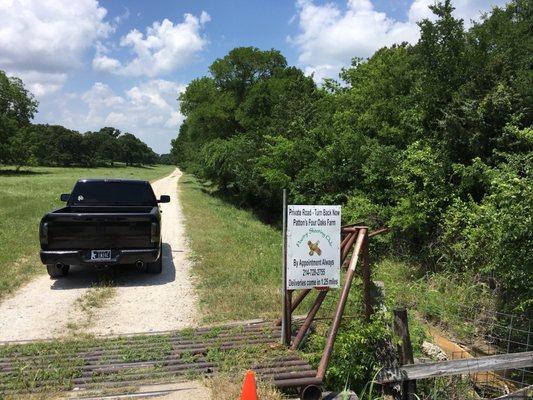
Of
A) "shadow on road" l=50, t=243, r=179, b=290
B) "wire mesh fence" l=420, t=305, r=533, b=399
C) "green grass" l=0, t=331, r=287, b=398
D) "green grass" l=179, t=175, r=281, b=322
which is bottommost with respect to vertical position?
"wire mesh fence" l=420, t=305, r=533, b=399

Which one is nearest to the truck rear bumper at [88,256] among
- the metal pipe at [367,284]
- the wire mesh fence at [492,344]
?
the metal pipe at [367,284]

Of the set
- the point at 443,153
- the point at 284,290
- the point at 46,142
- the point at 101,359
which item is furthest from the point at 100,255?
the point at 46,142

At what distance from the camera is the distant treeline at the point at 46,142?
57.2 metres

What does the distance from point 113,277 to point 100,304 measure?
1790mm

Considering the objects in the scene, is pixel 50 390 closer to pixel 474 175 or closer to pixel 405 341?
pixel 405 341

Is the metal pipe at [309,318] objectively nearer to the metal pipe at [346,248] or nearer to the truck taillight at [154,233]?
the metal pipe at [346,248]

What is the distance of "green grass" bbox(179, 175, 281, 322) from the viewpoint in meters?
7.58

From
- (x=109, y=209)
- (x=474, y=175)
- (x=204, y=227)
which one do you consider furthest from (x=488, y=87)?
(x=204, y=227)

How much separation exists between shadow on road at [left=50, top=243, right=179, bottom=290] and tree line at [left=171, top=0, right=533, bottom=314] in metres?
5.73

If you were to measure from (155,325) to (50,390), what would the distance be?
240cm

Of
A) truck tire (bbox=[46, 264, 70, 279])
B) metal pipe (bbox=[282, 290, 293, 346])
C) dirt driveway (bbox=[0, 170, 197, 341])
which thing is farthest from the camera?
truck tire (bbox=[46, 264, 70, 279])

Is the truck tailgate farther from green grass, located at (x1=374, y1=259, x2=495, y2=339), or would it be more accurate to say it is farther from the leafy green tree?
the leafy green tree

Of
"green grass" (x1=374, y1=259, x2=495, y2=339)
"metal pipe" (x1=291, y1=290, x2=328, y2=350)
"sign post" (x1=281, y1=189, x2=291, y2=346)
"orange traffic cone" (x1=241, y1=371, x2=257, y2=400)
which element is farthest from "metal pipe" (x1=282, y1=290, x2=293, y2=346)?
"green grass" (x1=374, y1=259, x2=495, y2=339)

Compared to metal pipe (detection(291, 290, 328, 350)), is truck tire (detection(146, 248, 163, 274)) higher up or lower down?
lower down
